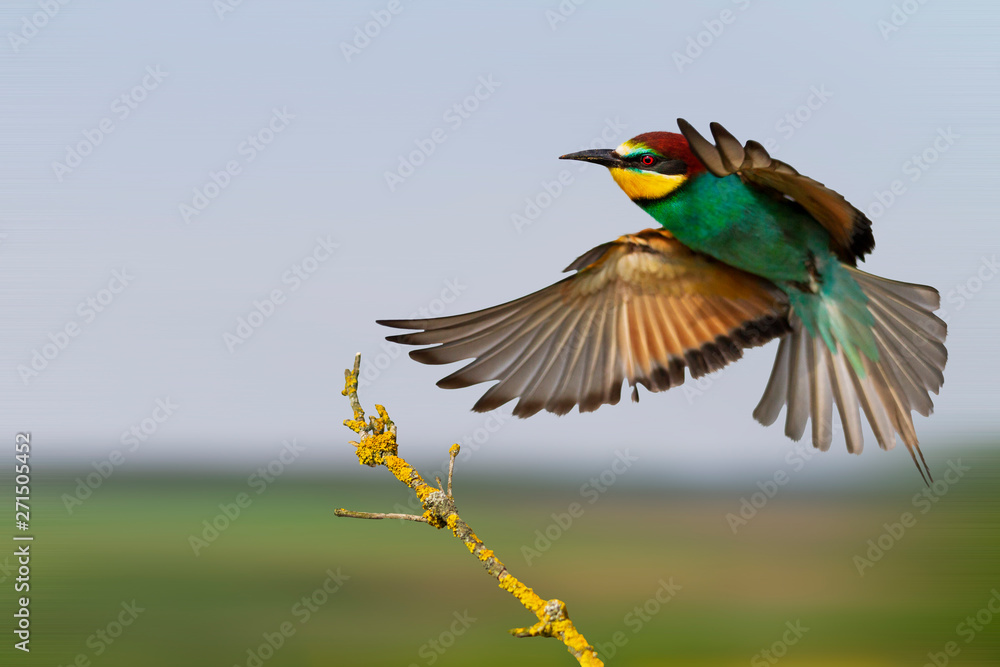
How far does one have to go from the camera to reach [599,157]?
9.95 ft

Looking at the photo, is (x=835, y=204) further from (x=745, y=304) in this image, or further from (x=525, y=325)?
(x=525, y=325)

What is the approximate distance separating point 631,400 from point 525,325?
50cm

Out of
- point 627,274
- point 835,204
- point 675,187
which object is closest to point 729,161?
point 675,187

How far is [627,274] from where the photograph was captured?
3.33 m

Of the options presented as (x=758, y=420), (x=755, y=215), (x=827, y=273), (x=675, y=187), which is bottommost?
(x=758, y=420)

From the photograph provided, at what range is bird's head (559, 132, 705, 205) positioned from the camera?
9.64ft

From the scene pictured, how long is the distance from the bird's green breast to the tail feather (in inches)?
10.7

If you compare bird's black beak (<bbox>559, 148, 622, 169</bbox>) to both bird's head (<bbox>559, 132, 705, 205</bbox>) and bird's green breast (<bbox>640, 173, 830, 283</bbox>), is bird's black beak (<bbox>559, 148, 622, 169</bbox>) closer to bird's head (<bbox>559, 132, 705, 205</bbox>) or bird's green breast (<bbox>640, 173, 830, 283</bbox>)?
bird's head (<bbox>559, 132, 705, 205</bbox>)

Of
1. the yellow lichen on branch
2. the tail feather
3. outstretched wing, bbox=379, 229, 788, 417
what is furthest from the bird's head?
the yellow lichen on branch

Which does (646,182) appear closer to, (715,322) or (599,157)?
(599,157)

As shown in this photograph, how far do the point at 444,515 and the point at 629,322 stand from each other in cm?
167

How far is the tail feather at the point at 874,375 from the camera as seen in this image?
328 cm

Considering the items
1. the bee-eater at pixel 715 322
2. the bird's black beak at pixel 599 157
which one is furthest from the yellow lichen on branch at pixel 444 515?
the bird's black beak at pixel 599 157

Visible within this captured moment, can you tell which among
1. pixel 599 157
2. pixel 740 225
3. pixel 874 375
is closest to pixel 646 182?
pixel 599 157
